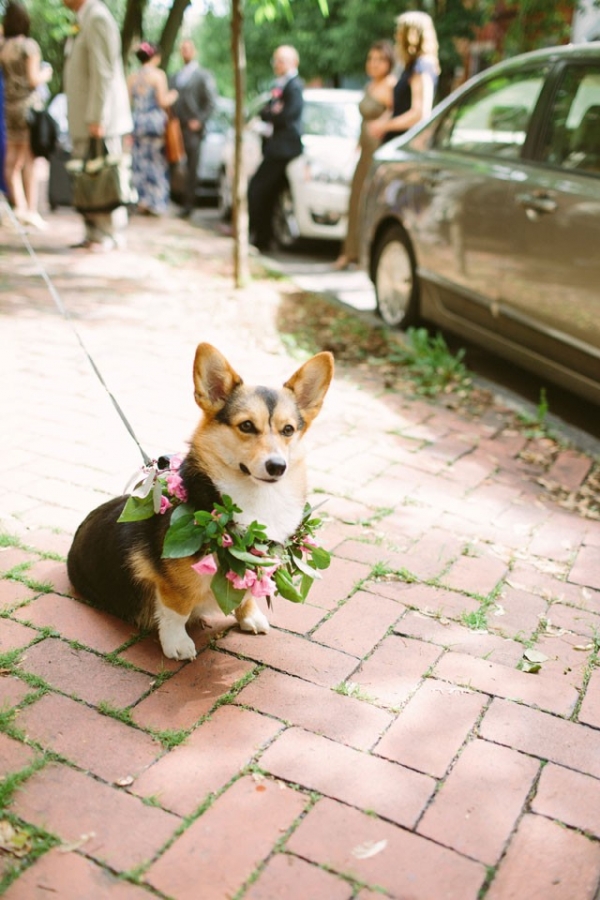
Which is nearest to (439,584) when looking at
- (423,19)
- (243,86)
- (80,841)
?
(80,841)

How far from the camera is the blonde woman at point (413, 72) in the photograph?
7680 mm

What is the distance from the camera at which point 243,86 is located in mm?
7414

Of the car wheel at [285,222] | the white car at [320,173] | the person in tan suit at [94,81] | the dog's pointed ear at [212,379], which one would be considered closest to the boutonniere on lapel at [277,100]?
the white car at [320,173]

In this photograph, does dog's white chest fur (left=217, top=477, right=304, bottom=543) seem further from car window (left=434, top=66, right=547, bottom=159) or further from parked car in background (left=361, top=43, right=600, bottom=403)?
car window (left=434, top=66, right=547, bottom=159)

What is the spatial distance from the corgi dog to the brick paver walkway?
169 millimetres

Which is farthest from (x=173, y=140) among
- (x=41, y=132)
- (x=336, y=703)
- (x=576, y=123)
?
(x=336, y=703)

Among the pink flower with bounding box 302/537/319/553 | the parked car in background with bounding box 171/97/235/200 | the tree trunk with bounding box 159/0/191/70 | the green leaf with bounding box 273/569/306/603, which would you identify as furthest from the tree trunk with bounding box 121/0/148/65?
the green leaf with bounding box 273/569/306/603

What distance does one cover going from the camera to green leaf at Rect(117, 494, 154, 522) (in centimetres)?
270

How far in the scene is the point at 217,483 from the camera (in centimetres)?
264

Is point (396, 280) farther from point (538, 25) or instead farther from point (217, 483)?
point (538, 25)

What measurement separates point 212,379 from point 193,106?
407 inches

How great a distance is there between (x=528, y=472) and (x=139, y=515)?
2601 millimetres

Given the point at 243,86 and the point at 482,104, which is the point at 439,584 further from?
the point at 243,86

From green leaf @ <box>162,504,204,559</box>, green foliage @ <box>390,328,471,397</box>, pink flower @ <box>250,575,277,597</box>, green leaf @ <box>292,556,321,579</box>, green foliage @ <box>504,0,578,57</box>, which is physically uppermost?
green foliage @ <box>504,0,578,57</box>
